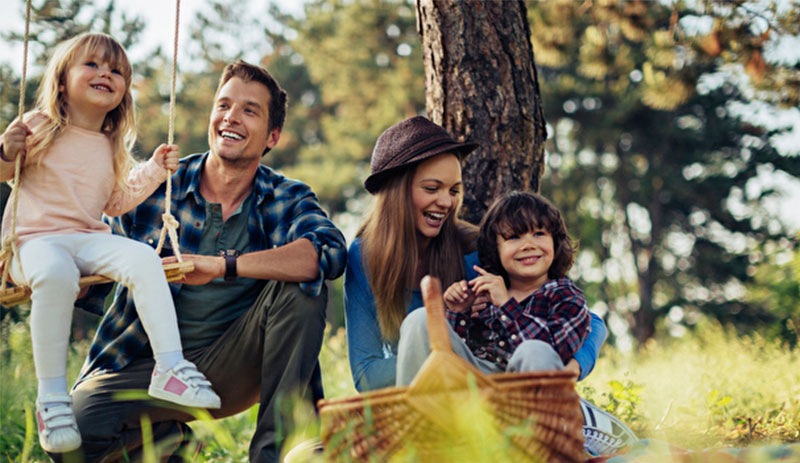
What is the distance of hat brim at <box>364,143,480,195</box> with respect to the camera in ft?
11.5

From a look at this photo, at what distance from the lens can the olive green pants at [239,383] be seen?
3.16 m

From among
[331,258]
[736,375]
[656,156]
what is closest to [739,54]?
[736,375]

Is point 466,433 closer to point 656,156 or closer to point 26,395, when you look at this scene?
point 26,395

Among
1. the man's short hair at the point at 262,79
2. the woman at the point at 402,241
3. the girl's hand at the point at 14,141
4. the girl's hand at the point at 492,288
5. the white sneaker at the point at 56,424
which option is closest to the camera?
the white sneaker at the point at 56,424

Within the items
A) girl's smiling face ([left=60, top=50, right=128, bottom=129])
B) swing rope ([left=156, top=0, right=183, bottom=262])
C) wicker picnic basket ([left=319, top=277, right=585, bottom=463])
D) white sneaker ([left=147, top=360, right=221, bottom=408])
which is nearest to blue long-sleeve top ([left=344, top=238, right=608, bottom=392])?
white sneaker ([left=147, top=360, right=221, bottom=408])

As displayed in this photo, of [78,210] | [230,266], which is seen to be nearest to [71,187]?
[78,210]

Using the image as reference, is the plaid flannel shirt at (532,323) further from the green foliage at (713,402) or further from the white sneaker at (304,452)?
the green foliage at (713,402)

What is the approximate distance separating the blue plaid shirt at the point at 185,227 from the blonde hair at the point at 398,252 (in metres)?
0.17

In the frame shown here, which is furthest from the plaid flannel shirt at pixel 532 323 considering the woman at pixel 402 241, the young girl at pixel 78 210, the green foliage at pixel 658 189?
the green foliage at pixel 658 189

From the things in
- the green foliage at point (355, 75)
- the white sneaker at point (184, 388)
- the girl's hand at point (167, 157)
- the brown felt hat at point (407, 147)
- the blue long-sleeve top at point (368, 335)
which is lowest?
the white sneaker at point (184, 388)

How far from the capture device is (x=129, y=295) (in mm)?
3580

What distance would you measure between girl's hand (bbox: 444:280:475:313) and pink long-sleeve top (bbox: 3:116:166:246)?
1212mm

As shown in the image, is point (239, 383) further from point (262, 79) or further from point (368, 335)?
point (262, 79)

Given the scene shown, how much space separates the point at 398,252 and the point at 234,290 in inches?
26.8
